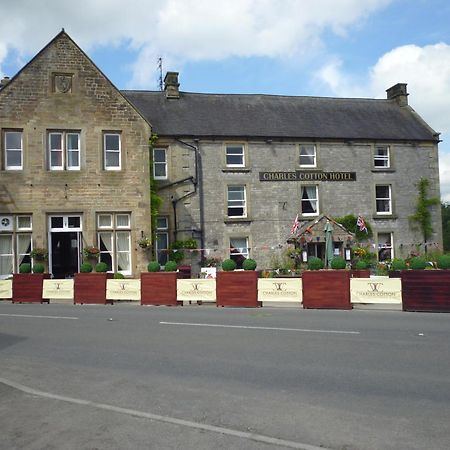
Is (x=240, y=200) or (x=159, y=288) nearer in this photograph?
(x=159, y=288)

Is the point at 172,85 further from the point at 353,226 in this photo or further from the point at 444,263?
the point at 444,263

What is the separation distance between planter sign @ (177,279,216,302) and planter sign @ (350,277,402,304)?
15.4 feet

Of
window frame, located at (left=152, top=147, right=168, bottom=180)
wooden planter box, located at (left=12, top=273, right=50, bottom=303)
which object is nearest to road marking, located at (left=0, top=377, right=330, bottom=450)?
wooden planter box, located at (left=12, top=273, right=50, bottom=303)

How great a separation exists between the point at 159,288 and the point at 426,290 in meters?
8.83

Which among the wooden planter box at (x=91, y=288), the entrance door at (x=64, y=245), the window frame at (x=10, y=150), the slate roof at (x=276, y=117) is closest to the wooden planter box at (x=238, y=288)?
the wooden planter box at (x=91, y=288)

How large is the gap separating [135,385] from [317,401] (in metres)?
2.46

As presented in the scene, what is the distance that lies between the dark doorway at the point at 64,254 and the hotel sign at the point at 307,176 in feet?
34.9

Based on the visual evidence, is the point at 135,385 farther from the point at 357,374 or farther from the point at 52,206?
the point at 52,206

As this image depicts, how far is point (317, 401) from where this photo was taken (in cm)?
634

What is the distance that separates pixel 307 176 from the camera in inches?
1198

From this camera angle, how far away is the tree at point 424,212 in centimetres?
3162

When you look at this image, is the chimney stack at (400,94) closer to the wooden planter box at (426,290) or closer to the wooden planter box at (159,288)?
the wooden planter box at (426,290)

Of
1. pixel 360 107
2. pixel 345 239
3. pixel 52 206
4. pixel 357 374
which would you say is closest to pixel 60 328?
pixel 357 374

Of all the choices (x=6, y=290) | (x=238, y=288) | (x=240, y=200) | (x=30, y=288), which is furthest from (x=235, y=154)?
(x=6, y=290)
